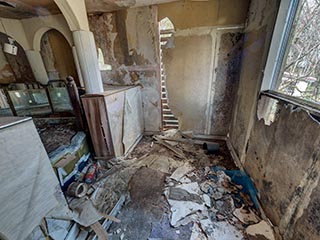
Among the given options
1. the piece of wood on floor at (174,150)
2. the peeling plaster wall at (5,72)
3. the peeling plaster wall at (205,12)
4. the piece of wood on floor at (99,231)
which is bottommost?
the piece of wood on floor at (174,150)

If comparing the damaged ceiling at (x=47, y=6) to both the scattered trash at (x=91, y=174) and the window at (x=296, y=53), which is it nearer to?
the window at (x=296, y=53)

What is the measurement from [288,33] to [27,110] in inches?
173

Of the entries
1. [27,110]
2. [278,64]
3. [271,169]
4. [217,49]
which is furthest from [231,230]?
[27,110]

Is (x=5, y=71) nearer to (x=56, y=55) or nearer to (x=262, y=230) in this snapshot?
(x=56, y=55)

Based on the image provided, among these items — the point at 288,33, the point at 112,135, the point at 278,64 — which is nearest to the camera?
the point at 288,33

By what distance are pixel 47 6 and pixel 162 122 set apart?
324 centimetres

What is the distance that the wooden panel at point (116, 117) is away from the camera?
235cm

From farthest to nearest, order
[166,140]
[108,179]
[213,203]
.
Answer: [166,140], [108,179], [213,203]

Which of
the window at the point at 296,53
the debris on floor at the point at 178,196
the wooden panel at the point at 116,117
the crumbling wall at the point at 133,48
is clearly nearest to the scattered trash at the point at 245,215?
the debris on floor at the point at 178,196

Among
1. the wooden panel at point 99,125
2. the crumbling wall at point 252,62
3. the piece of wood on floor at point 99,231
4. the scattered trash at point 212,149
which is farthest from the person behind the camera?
the scattered trash at point 212,149

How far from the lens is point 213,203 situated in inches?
71.7

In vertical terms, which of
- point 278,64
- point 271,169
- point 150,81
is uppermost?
point 278,64

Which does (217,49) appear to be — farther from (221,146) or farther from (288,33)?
(221,146)

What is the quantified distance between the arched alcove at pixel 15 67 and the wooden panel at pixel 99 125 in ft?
9.82
